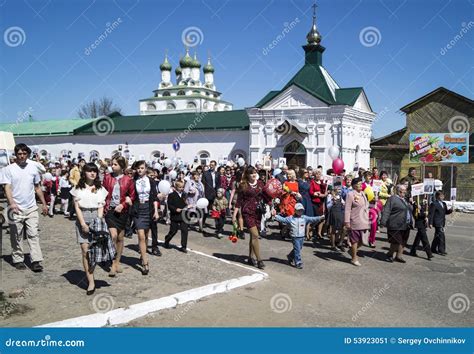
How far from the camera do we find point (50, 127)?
160ft

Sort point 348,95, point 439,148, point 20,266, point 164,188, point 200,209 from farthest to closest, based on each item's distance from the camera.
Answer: point 348,95
point 439,148
point 200,209
point 164,188
point 20,266

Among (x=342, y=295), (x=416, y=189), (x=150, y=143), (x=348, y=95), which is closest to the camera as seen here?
(x=342, y=295)

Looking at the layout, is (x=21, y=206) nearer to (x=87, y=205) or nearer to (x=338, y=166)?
(x=87, y=205)

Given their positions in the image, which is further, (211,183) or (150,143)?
(150,143)

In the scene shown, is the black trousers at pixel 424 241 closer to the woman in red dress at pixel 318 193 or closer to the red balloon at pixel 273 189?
the woman in red dress at pixel 318 193

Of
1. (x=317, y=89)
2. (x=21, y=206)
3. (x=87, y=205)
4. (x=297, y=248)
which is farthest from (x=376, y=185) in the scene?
(x=317, y=89)

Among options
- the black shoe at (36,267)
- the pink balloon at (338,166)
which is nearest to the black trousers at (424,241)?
the pink balloon at (338,166)

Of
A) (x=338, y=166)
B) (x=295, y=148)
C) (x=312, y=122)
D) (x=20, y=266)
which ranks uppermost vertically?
(x=312, y=122)

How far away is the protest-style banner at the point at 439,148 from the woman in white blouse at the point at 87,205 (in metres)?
21.7

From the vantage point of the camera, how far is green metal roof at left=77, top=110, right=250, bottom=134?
3734 cm

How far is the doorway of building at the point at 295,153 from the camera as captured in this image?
32.1 m

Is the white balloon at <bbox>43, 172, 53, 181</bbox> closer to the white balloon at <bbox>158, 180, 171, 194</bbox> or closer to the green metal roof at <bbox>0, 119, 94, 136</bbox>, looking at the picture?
the white balloon at <bbox>158, 180, 171, 194</bbox>

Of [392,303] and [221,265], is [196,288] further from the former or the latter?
[392,303]

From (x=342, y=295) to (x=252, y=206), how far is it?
7.73 ft
